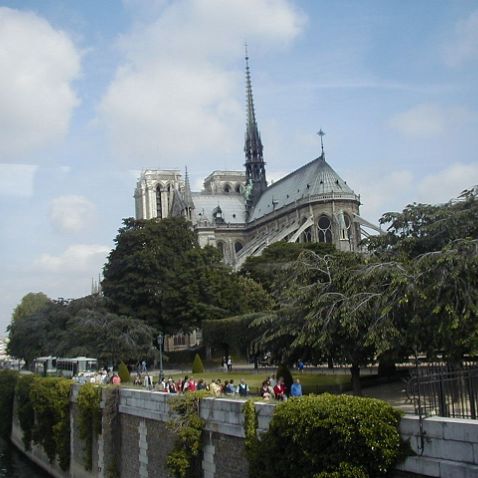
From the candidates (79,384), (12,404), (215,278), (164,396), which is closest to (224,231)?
(215,278)

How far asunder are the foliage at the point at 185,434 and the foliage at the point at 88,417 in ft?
32.8

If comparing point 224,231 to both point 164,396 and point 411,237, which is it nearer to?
point 411,237

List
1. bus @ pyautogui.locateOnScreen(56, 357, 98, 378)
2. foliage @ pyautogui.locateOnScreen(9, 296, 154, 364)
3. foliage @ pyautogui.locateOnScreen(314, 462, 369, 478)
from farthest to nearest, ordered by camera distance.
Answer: foliage @ pyautogui.locateOnScreen(9, 296, 154, 364), bus @ pyautogui.locateOnScreen(56, 357, 98, 378), foliage @ pyautogui.locateOnScreen(314, 462, 369, 478)

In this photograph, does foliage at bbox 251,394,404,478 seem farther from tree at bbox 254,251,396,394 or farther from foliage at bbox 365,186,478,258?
foliage at bbox 365,186,478,258

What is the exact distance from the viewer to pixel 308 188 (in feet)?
359

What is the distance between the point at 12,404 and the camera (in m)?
53.1

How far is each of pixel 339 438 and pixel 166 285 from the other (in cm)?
5481

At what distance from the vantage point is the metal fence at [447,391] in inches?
523

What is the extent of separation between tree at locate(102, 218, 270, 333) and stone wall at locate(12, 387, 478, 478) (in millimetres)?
27742

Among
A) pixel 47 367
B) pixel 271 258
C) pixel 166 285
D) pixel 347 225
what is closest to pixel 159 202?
pixel 347 225

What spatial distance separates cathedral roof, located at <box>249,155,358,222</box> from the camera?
106m

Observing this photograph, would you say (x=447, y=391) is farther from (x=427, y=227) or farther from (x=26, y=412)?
(x=26, y=412)

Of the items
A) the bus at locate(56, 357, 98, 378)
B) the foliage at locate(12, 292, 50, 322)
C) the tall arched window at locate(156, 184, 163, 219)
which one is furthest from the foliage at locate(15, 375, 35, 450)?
the tall arched window at locate(156, 184, 163, 219)

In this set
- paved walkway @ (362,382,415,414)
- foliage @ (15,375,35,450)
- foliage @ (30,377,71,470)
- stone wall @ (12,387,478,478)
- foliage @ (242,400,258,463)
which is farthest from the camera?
foliage @ (15,375,35,450)
